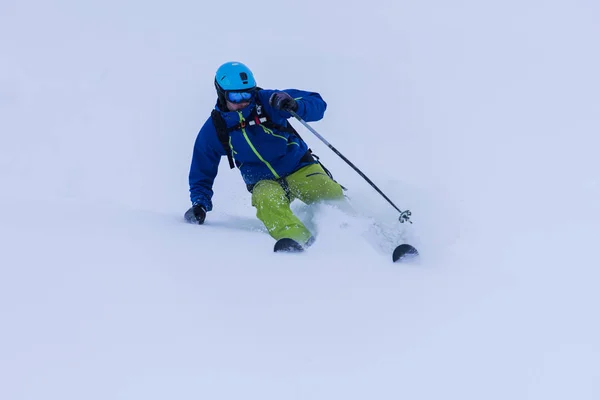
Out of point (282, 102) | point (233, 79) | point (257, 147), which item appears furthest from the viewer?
point (257, 147)

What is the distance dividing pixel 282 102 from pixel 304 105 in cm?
35

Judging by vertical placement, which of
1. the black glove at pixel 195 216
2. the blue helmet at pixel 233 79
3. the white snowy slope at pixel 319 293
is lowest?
the white snowy slope at pixel 319 293

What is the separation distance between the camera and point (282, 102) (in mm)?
4648

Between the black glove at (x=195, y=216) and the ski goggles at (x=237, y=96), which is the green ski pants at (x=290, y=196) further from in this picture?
the ski goggles at (x=237, y=96)

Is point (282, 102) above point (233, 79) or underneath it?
underneath

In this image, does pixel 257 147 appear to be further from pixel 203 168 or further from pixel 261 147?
pixel 203 168

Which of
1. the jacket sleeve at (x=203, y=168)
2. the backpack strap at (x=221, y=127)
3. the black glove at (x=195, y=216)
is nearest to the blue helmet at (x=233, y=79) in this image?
the backpack strap at (x=221, y=127)

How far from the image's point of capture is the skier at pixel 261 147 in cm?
488

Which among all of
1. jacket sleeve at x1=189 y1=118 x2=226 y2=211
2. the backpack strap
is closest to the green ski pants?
the backpack strap

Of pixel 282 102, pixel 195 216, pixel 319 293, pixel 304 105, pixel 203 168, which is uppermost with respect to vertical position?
pixel 304 105

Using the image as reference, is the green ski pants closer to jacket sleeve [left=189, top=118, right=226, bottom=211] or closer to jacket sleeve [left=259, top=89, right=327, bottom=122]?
jacket sleeve [left=259, top=89, right=327, bottom=122]

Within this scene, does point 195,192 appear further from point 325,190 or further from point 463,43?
point 463,43

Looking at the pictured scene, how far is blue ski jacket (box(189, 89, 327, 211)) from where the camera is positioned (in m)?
5.05

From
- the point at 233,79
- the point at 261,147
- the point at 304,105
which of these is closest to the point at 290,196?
the point at 261,147
